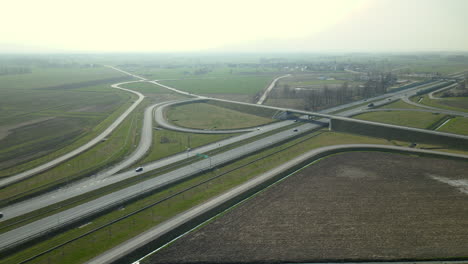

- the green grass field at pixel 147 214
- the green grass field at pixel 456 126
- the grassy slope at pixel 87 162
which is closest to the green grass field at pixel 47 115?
the grassy slope at pixel 87 162

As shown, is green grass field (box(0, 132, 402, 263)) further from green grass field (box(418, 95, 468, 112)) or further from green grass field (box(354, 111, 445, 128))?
green grass field (box(418, 95, 468, 112))

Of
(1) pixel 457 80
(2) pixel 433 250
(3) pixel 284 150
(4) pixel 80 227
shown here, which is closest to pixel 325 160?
(3) pixel 284 150

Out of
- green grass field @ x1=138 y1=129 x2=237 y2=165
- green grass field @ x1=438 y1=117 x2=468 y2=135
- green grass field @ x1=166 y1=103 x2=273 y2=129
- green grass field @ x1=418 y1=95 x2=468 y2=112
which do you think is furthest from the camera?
green grass field @ x1=418 y1=95 x2=468 y2=112

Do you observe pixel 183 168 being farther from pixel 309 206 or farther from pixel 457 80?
pixel 457 80

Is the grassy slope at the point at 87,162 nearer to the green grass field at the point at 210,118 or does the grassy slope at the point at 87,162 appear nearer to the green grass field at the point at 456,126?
the green grass field at the point at 210,118

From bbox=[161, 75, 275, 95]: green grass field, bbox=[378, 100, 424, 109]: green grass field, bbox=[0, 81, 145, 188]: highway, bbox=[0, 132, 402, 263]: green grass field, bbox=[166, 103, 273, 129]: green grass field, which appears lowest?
bbox=[0, 132, 402, 263]: green grass field

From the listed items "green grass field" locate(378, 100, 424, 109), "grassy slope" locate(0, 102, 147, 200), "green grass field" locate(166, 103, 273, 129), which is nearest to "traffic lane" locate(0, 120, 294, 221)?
"grassy slope" locate(0, 102, 147, 200)

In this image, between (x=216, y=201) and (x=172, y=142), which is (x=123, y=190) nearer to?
(x=216, y=201)
